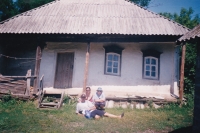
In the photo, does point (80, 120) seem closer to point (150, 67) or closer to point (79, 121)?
point (79, 121)

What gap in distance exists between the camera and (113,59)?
35.8 ft

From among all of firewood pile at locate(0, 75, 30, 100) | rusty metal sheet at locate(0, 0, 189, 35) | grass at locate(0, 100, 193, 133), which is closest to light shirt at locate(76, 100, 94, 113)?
grass at locate(0, 100, 193, 133)

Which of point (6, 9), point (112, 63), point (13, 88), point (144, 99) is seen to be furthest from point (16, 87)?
point (6, 9)

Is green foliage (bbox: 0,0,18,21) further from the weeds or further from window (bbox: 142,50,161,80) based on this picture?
window (bbox: 142,50,161,80)

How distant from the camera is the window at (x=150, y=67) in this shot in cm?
1058

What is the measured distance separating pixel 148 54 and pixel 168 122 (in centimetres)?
513

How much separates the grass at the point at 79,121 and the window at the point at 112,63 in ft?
10.6

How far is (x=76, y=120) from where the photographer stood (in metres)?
6.28

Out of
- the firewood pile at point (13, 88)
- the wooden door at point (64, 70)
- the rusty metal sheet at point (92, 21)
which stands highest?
the rusty metal sheet at point (92, 21)

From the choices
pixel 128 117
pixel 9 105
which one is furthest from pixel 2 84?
pixel 128 117

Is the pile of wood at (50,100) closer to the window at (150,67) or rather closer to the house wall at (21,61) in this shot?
the house wall at (21,61)

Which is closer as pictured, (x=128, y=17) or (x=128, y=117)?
(x=128, y=117)

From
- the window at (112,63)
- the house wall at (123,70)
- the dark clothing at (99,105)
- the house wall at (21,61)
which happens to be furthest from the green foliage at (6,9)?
the dark clothing at (99,105)

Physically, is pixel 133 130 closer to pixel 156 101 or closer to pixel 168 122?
pixel 168 122
